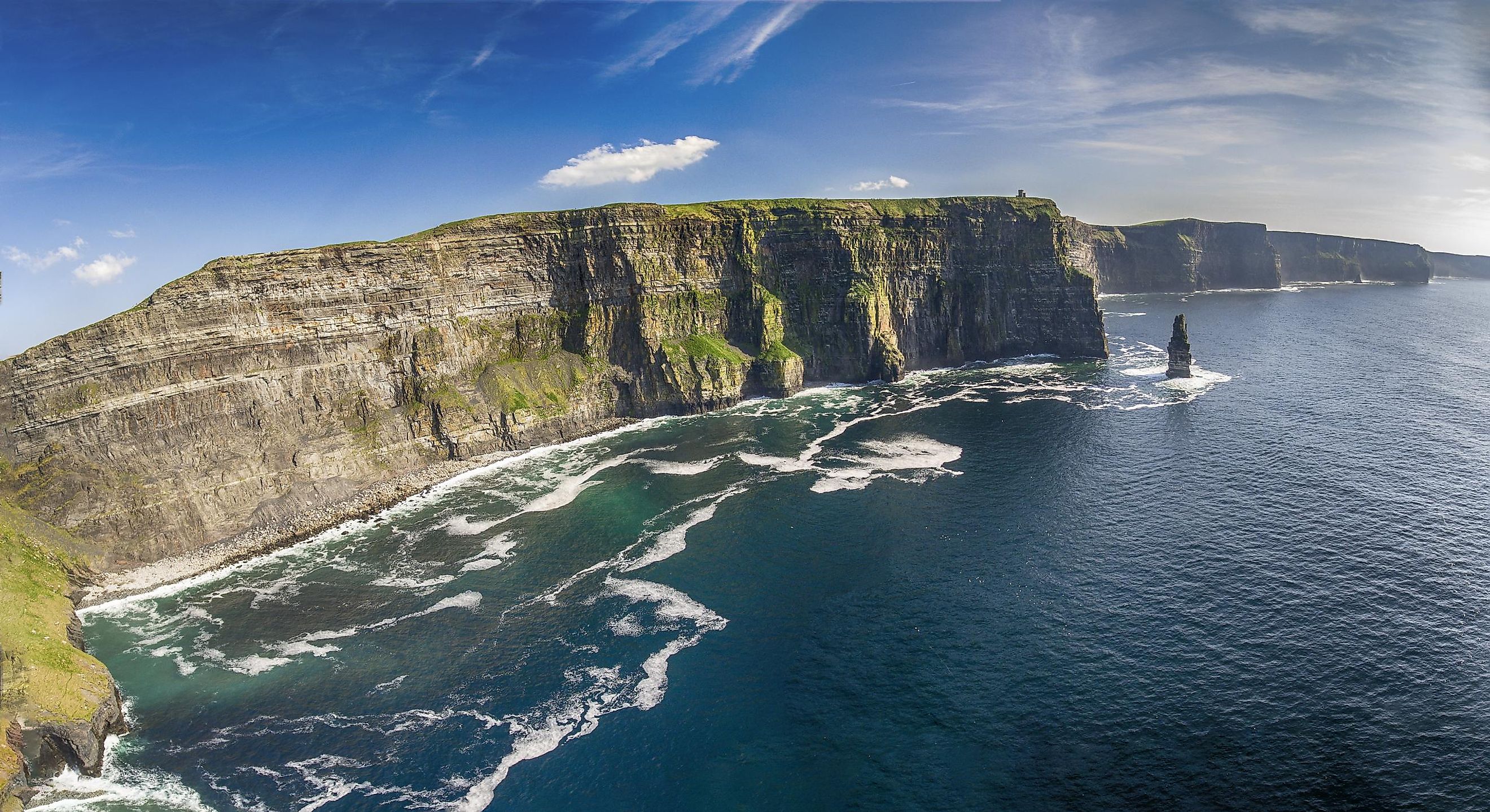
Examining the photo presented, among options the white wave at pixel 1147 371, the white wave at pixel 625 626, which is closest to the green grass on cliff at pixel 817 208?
the white wave at pixel 1147 371

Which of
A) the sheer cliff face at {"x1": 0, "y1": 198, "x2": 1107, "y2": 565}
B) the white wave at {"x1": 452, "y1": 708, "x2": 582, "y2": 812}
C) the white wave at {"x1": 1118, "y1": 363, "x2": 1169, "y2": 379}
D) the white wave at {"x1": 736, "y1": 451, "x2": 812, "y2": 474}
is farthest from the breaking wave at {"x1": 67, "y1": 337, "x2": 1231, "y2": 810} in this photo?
the white wave at {"x1": 1118, "y1": 363, "x2": 1169, "y2": 379}

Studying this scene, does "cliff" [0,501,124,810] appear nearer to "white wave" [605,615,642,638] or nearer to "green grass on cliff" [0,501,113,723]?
"green grass on cliff" [0,501,113,723]

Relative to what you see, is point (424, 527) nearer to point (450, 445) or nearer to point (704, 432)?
point (450, 445)

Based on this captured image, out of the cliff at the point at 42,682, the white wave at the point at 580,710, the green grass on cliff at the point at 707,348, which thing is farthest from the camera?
the green grass on cliff at the point at 707,348

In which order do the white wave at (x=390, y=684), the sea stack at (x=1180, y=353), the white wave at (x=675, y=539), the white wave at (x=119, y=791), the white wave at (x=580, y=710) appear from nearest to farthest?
the white wave at (x=119, y=791) < the white wave at (x=580, y=710) < the white wave at (x=390, y=684) < the white wave at (x=675, y=539) < the sea stack at (x=1180, y=353)

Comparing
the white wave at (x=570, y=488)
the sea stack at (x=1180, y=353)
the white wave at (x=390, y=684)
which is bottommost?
the white wave at (x=390, y=684)

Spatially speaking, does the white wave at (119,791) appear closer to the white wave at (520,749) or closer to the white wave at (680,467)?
the white wave at (520,749)

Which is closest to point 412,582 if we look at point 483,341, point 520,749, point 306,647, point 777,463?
point 306,647
